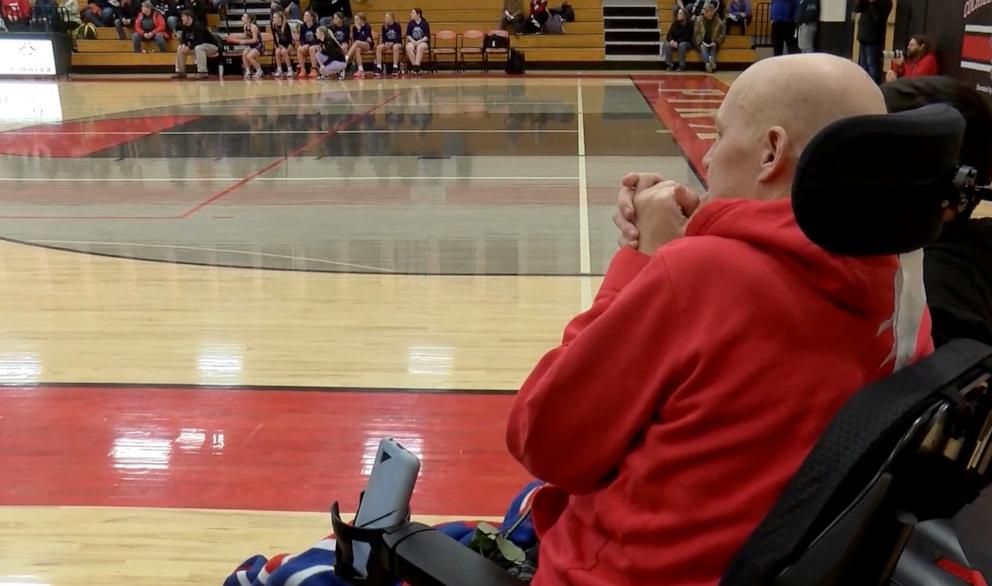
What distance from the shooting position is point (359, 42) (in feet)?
57.6

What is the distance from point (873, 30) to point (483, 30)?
27.3 ft

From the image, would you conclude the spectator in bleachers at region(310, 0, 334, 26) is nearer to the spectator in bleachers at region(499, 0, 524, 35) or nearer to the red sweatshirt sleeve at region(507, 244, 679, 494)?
the spectator in bleachers at region(499, 0, 524, 35)

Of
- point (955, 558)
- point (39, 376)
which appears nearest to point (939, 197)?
point (955, 558)

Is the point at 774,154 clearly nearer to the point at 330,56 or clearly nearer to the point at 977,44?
the point at 977,44

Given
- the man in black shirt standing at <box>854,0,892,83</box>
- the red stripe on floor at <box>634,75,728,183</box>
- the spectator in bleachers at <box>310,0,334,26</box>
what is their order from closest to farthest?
the red stripe on floor at <box>634,75,728,183</box> < the man in black shirt standing at <box>854,0,892,83</box> < the spectator in bleachers at <box>310,0,334,26</box>

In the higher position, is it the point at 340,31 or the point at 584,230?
the point at 340,31

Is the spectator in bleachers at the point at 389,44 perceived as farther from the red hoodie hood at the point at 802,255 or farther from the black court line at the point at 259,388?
the red hoodie hood at the point at 802,255

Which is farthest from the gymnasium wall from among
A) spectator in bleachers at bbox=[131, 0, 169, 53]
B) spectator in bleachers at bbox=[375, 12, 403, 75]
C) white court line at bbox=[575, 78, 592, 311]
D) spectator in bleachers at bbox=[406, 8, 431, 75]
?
spectator in bleachers at bbox=[131, 0, 169, 53]

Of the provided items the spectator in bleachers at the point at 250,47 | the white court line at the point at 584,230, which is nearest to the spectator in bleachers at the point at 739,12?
the spectator in bleachers at the point at 250,47

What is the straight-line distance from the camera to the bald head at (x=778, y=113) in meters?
0.94

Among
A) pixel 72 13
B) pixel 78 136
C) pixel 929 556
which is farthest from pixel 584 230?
pixel 72 13

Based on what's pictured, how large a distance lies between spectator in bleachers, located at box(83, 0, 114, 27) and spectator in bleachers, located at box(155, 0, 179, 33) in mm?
999

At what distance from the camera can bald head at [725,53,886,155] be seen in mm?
937

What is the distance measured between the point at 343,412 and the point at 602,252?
89.3 inches
